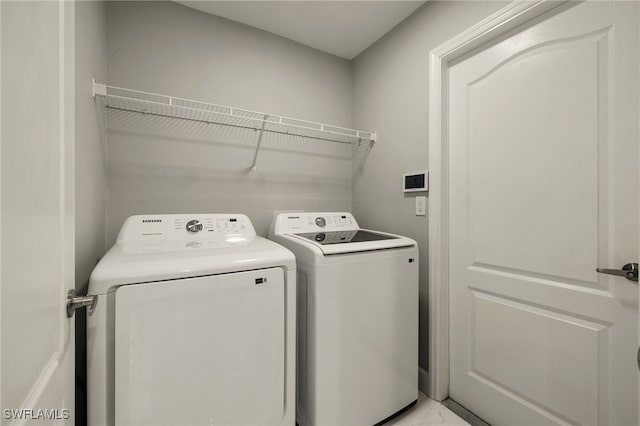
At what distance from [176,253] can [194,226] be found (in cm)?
40


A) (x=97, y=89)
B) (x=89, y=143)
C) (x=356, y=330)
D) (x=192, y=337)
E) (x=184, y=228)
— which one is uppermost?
(x=97, y=89)

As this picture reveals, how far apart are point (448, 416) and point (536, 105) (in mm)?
1776

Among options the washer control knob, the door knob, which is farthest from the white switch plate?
the washer control knob

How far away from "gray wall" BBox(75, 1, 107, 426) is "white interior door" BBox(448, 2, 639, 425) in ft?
6.14

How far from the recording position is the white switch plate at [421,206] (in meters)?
1.73

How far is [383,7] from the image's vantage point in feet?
5.80

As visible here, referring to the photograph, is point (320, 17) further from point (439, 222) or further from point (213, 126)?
point (439, 222)

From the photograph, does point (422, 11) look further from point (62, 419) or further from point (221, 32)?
point (62, 419)

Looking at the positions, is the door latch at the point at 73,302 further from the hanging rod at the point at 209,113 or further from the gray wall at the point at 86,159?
the hanging rod at the point at 209,113

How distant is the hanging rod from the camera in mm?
1521

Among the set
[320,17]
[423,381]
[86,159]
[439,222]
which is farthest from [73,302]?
[320,17]

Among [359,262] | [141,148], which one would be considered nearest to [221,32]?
[141,148]

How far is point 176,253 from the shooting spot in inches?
46.0

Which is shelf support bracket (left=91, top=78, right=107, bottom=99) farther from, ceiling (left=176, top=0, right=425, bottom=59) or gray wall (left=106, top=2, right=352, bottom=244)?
ceiling (left=176, top=0, right=425, bottom=59)
